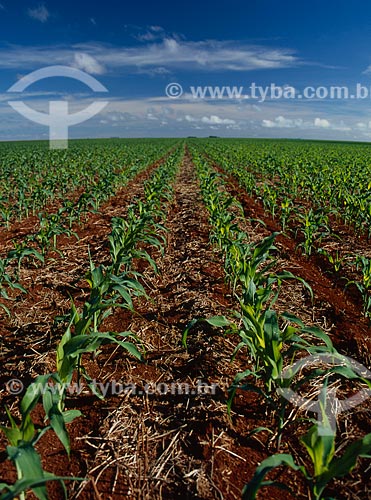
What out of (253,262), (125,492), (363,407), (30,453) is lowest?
(125,492)

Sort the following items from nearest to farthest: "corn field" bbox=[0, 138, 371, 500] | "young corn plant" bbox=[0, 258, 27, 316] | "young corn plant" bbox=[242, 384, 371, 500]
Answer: "young corn plant" bbox=[242, 384, 371, 500] → "corn field" bbox=[0, 138, 371, 500] → "young corn plant" bbox=[0, 258, 27, 316]

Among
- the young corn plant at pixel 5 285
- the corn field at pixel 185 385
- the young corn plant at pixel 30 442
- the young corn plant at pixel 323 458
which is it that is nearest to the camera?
the young corn plant at pixel 30 442

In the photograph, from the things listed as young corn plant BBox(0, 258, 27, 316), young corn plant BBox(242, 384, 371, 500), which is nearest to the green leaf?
young corn plant BBox(242, 384, 371, 500)

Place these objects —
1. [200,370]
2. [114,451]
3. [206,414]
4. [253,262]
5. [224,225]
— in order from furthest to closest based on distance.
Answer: [224,225]
[253,262]
[200,370]
[206,414]
[114,451]

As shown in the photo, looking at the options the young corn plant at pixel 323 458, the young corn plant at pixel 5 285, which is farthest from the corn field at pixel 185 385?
the young corn plant at pixel 5 285

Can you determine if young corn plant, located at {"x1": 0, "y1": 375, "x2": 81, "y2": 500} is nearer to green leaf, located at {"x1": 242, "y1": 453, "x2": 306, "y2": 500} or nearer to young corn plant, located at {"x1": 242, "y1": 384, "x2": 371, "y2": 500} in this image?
green leaf, located at {"x1": 242, "y1": 453, "x2": 306, "y2": 500}

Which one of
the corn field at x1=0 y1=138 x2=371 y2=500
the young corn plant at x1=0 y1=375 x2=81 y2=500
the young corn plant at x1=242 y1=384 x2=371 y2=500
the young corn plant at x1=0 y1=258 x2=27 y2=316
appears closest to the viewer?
the young corn plant at x1=0 y1=375 x2=81 y2=500

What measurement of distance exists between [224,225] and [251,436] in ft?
10.3

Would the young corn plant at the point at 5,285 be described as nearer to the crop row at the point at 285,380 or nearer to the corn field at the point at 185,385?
the corn field at the point at 185,385

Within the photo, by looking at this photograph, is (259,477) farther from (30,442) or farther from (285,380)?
(30,442)

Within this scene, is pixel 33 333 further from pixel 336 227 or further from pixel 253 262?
pixel 336 227

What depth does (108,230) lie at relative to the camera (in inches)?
273

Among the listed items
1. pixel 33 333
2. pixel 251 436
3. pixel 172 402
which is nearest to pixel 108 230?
pixel 33 333

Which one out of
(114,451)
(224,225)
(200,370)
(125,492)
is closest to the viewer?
(125,492)
